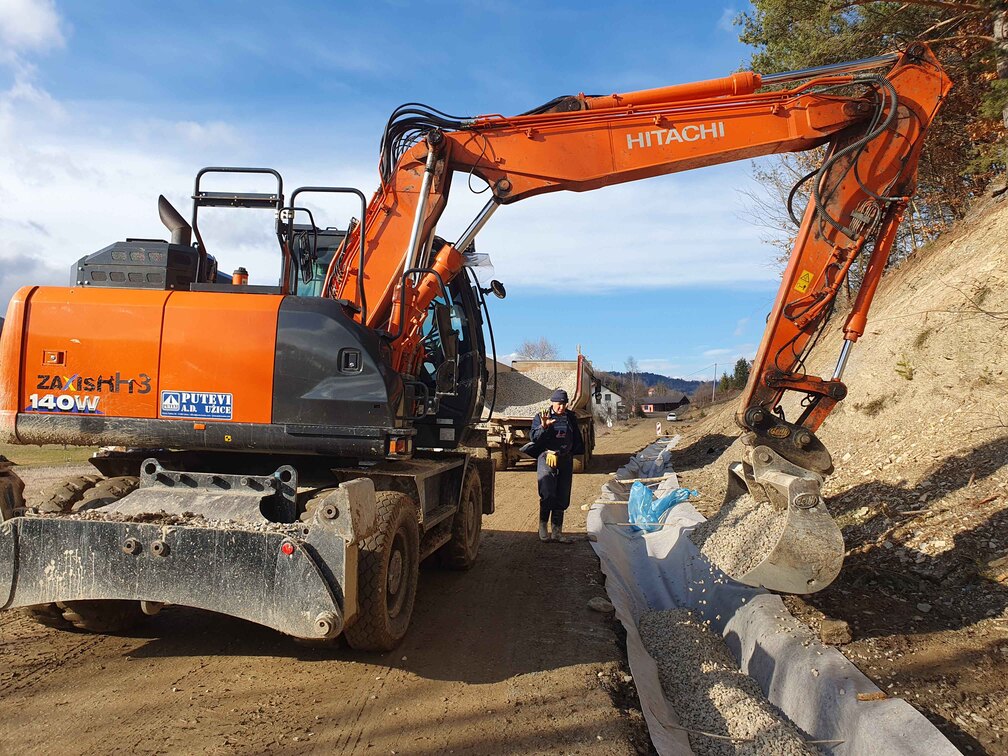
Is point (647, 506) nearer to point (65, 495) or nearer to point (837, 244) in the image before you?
point (837, 244)

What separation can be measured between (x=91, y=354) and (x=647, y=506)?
6.70 m

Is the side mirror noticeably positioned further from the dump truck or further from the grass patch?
the grass patch

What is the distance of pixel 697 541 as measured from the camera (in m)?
6.14

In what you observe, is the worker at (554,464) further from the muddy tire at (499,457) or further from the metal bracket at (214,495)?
the muddy tire at (499,457)

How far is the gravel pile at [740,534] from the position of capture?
202 inches

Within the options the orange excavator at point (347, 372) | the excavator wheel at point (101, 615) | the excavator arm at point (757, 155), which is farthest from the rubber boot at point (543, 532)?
the excavator wheel at point (101, 615)

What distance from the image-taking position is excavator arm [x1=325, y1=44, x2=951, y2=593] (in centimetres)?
573

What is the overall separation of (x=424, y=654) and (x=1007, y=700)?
10.7ft

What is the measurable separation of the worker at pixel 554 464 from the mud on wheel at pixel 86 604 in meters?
4.54

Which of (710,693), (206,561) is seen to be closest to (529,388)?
(710,693)

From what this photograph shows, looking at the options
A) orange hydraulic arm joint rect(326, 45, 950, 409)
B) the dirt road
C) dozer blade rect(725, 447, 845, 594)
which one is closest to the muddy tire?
the dirt road

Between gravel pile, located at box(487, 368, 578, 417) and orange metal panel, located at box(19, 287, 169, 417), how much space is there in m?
11.6

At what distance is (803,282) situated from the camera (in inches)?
236

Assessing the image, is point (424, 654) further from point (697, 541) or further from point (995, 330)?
point (995, 330)
